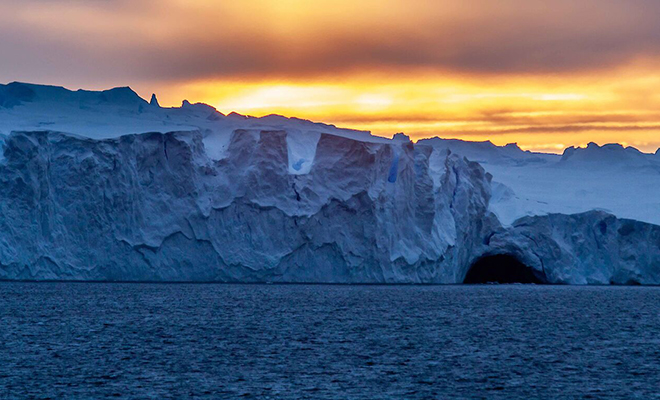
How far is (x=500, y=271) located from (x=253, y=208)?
683 inches

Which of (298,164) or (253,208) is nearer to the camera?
(253,208)

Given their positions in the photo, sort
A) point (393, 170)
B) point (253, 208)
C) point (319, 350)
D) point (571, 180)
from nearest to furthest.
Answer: point (319, 350) < point (253, 208) < point (393, 170) < point (571, 180)

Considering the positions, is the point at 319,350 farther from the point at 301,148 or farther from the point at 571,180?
the point at 571,180

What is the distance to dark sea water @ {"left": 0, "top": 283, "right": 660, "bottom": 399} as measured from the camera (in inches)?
612

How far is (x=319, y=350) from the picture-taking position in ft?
68.4

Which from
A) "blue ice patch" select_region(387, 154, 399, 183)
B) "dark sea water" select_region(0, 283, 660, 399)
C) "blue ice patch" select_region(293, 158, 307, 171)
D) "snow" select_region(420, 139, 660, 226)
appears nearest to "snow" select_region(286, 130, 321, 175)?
"blue ice patch" select_region(293, 158, 307, 171)

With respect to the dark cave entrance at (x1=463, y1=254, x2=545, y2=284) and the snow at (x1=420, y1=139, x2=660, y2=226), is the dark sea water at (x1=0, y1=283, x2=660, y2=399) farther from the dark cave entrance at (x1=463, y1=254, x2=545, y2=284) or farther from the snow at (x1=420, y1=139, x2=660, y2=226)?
the snow at (x1=420, y1=139, x2=660, y2=226)

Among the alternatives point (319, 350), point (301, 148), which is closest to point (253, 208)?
point (301, 148)

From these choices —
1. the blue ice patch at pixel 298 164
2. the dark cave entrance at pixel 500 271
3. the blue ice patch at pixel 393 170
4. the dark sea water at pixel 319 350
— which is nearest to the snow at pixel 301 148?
the blue ice patch at pixel 298 164

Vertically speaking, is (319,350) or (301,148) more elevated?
(301,148)

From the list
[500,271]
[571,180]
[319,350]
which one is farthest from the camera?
[571,180]

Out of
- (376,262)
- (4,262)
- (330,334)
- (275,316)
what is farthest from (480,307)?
(4,262)

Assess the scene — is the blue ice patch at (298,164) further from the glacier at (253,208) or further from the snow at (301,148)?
the glacier at (253,208)

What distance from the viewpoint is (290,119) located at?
149ft
